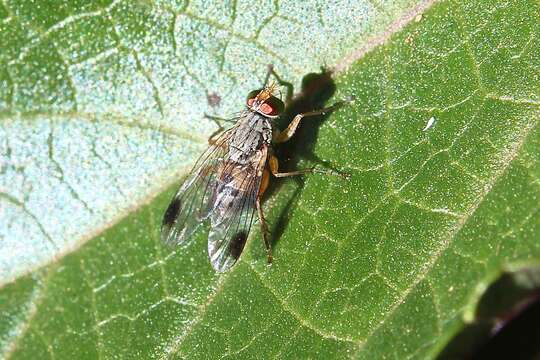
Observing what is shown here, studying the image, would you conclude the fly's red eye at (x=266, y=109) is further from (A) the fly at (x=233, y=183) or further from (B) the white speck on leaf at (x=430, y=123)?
(B) the white speck on leaf at (x=430, y=123)

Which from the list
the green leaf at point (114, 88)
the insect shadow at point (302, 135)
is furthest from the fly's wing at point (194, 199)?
the insect shadow at point (302, 135)

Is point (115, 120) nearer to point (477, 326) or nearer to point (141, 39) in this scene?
point (141, 39)

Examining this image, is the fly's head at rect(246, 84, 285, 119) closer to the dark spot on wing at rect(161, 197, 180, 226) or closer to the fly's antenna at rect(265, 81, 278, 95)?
the fly's antenna at rect(265, 81, 278, 95)

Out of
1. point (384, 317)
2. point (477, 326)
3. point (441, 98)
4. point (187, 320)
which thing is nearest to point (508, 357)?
point (477, 326)

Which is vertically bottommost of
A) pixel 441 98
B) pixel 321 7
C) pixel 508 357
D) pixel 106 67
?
pixel 508 357

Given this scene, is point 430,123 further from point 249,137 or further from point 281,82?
point 249,137
